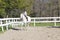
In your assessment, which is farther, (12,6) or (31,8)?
(31,8)

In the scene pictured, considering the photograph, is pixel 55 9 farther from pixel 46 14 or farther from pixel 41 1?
pixel 41 1

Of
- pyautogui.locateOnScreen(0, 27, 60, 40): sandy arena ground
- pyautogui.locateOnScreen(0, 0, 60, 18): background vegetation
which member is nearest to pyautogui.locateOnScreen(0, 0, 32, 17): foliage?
pyautogui.locateOnScreen(0, 0, 60, 18): background vegetation

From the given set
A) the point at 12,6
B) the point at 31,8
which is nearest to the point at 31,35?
the point at 12,6

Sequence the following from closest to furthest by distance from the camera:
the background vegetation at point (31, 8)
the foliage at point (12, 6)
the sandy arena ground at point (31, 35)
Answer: the sandy arena ground at point (31, 35) < the foliage at point (12, 6) < the background vegetation at point (31, 8)

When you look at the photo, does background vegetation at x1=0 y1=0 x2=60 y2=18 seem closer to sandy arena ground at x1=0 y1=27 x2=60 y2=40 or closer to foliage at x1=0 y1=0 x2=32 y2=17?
foliage at x1=0 y1=0 x2=32 y2=17

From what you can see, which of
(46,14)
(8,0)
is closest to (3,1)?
(8,0)

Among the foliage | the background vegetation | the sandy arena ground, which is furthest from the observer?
the background vegetation

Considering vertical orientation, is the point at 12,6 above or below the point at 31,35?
above

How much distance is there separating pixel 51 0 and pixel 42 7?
3128mm

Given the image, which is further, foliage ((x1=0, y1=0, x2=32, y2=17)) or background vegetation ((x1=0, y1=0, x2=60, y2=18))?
background vegetation ((x1=0, y1=0, x2=60, y2=18))

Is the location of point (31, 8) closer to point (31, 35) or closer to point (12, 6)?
point (12, 6)

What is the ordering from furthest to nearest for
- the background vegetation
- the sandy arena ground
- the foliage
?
the background vegetation → the foliage → the sandy arena ground

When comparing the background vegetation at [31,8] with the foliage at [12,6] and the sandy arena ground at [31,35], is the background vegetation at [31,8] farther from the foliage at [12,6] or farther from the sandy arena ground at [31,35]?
the sandy arena ground at [31,35]

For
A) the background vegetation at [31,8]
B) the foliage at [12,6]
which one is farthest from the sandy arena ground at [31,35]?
the foliage at [12,6]
